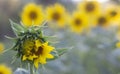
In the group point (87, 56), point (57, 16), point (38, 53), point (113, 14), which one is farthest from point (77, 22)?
point (38, 53)

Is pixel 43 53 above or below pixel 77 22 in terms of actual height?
below

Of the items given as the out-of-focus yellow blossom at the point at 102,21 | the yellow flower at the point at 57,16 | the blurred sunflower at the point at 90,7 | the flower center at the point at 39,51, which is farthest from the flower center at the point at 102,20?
the flower center at the point at 39,51

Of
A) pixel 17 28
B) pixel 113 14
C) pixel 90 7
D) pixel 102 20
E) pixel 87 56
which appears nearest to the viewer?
pixel 17 28

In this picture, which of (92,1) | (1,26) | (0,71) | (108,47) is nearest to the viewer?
(0,71)

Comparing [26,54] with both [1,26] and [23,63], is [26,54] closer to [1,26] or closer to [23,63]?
[23,63]

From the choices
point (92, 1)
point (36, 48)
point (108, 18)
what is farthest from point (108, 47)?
point (36, 48)

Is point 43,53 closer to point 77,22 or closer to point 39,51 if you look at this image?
point 39,51

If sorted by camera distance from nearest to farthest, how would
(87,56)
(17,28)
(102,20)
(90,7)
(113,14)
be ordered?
1. (17,28)
2. (87,56)
3. (113,14)
4. (102,20)
5. (90,7)
